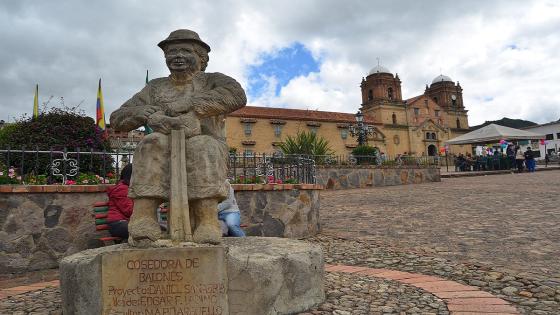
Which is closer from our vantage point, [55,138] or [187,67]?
[187,67]

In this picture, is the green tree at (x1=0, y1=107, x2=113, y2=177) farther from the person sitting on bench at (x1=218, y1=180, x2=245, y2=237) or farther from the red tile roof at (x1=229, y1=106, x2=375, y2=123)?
the red tile roof at (x1=229, y1=106, x2=375, y2=123)

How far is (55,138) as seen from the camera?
22.0 ft

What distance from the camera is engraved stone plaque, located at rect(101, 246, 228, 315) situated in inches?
94.7

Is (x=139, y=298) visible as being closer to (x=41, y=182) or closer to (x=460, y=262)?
(x=460, y=262)

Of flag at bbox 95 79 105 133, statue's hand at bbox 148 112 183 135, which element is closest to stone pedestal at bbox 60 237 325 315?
statue's hand at bbox 148 112 183 135

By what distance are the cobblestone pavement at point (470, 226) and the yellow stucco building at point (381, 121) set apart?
2620 centimetres

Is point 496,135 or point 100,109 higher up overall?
point 100,109

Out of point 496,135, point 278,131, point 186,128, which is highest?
point 278,131

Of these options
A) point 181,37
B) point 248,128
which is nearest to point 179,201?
point 181,37

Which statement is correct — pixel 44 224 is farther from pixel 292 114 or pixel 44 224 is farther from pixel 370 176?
pixel 292 114

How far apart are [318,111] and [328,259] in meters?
39.5

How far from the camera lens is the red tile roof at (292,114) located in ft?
128

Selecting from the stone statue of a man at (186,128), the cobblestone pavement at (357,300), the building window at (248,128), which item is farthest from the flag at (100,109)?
the building window at (248,128)

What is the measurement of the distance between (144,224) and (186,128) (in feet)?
2.25
